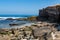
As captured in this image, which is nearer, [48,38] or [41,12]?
[48,38]

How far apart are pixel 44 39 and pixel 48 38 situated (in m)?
0.27

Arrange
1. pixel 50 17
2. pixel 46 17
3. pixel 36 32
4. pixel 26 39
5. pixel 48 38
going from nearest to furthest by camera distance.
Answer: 1. pixel 48 38
2. pixel 26 39
3. pixel 36 32
4. pixel 50 17
5. pixel 46 17

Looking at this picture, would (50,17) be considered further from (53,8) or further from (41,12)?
(41,12)

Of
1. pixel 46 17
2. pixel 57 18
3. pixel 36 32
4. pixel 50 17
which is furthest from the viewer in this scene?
pixel 46 17

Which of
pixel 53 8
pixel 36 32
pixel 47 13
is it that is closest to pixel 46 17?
pixel 47 13

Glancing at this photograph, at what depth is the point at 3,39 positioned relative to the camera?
36.9 feet

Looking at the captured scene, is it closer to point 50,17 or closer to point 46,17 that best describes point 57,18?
point 50,17

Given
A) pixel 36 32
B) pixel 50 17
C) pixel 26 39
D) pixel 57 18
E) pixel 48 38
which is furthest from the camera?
pixel 50 17

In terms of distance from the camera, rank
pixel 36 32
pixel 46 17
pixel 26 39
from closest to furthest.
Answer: pixel 26 39 → pixel 36 32 → pixel 46 17

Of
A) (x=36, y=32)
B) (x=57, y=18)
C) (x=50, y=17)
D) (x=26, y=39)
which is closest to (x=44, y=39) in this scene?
(x=26, y=39)

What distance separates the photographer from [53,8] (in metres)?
41.3

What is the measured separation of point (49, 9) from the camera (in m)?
43.2

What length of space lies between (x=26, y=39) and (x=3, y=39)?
165cm

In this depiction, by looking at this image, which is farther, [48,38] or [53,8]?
[53,8]
